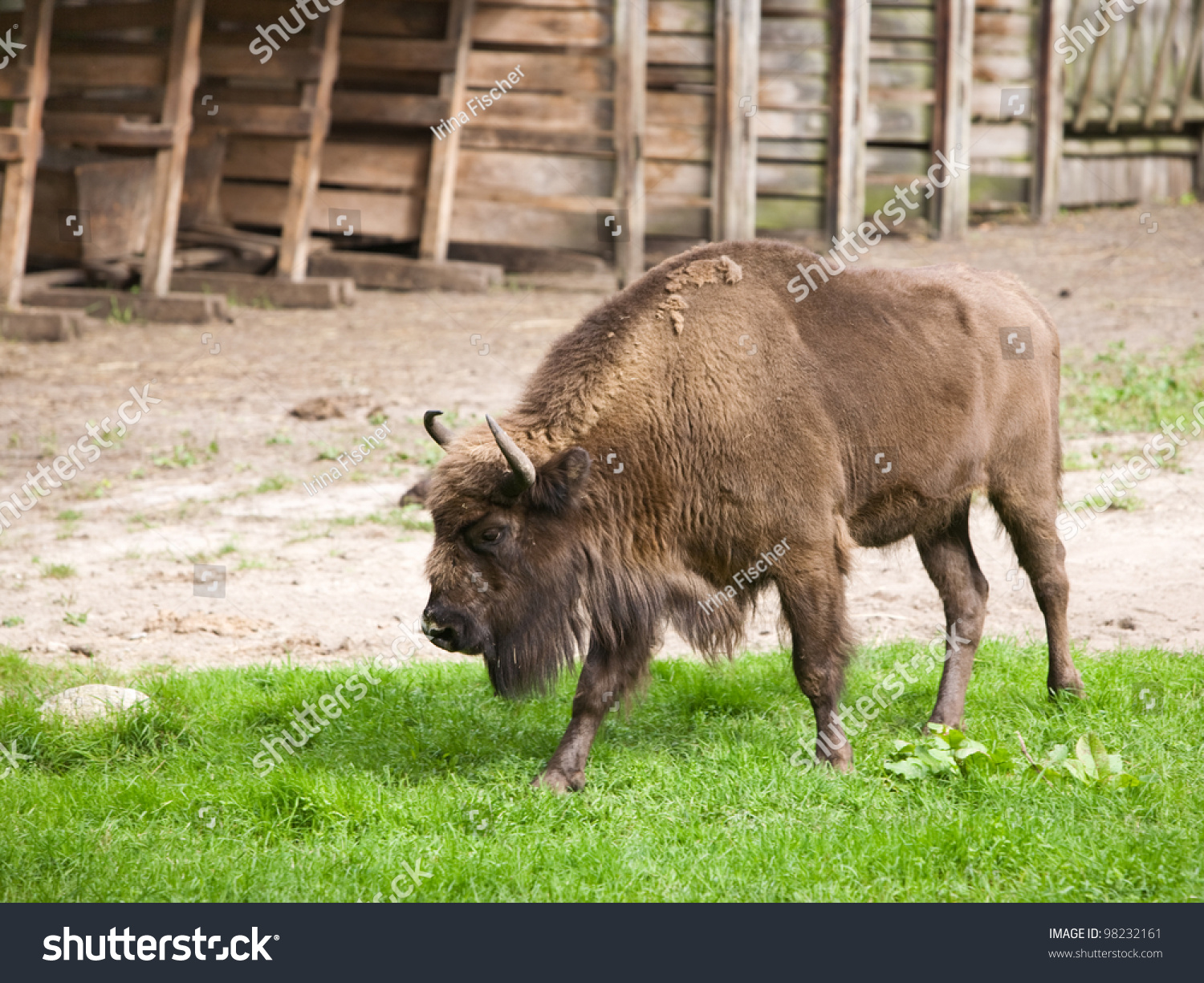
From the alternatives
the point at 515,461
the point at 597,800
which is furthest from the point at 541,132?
the point at 597,800

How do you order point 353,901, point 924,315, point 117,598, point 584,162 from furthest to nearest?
point 584,162
point 117,598
point 924,315
point 353,901

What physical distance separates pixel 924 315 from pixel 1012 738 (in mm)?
1680

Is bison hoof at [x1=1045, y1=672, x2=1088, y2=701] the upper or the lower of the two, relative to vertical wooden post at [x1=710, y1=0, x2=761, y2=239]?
lower

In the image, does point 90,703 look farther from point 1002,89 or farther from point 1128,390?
point 1002,89

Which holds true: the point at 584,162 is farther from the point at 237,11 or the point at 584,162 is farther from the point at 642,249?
the point at 237,11

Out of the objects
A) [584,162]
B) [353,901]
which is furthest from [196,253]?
[353,901]

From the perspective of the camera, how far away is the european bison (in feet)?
15.7

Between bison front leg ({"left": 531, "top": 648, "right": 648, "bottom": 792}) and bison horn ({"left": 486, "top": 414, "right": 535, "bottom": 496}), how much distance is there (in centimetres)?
83

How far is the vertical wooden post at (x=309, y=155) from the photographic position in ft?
43.4

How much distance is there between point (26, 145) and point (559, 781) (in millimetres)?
9033

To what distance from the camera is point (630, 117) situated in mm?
13797

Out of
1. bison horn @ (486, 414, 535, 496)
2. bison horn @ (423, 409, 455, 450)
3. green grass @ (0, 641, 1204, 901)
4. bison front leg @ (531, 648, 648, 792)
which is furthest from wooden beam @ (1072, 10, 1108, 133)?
bison horn @ (486, 414, 535, 496)

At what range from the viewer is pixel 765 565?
16.4ft

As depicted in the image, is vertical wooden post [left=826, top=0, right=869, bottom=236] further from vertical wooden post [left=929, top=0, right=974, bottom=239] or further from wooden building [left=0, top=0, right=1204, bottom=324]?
vertical wooden post [left=929, top=0, right=974, bottom=239]
